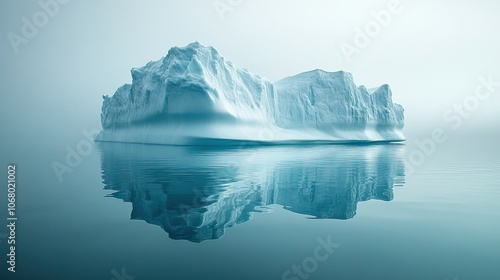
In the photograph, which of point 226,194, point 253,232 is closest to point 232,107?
point 226,194

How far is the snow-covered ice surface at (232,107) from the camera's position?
18484 mm

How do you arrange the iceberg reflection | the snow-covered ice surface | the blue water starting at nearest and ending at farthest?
the blue water < the iceberg reflection < the snow-covered ice surface

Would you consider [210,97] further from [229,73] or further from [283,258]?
[283,258]

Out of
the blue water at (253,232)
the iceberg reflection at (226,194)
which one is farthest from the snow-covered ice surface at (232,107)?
the blue water at (253,232)

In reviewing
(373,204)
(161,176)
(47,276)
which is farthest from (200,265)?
(161,176)

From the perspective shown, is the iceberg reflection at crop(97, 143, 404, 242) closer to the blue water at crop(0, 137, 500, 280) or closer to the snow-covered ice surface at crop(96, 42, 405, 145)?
the blue water at crop(0, 137, 500, 280)

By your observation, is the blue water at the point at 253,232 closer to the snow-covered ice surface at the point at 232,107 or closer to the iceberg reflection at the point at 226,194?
the iceberg reflection at the point at 226,194

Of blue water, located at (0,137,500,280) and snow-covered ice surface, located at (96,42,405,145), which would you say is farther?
snow-covered ice surface, located at (96,42,405,145)

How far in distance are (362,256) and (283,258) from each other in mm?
690

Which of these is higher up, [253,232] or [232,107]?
[232,107]

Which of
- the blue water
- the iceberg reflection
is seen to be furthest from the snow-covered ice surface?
the blue water

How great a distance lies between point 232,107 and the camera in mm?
20000

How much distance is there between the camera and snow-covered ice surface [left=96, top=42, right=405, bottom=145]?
1848cm

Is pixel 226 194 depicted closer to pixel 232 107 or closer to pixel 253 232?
pixel 253 232
